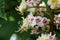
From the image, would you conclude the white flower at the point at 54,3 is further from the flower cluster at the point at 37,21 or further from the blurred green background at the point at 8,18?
the blurred green background at the point at 8,18

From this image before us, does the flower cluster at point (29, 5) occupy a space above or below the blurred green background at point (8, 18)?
below

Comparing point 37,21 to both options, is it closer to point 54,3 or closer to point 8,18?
point 54,3

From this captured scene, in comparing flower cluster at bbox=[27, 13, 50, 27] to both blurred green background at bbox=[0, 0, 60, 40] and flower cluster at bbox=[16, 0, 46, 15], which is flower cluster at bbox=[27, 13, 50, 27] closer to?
flower cluster at bbox=[16, 0, 46, 15]

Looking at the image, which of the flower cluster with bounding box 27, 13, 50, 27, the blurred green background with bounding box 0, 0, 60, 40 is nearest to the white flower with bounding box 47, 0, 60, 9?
the flower cluster with bounding box 27, 13, 50, 27

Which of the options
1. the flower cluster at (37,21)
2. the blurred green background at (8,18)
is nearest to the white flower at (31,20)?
the flower cluster at (37,21)

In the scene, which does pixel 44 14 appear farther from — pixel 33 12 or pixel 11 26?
pixel 11 26

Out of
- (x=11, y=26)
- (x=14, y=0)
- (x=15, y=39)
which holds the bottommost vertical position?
(x=15, y=39)

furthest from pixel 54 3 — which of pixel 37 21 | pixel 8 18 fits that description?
pixel 8 18

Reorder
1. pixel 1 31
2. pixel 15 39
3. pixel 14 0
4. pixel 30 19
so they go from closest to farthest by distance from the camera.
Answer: pixel 30 19 → pixel 15 39 → pixel 1 31 → pixel 14 0

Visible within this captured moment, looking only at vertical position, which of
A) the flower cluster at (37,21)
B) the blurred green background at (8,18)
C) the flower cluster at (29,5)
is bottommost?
the flower cluster at (37,21)

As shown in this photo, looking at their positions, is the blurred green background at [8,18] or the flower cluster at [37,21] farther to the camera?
the blurred green background at [8,18]

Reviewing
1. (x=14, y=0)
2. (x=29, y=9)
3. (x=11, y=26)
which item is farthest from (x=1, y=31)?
(x=29, y=9)
